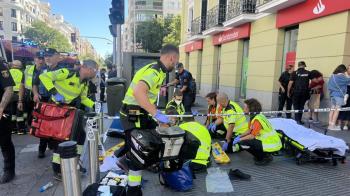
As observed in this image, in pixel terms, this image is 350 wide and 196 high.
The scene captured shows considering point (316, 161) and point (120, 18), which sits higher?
point (120, 18)

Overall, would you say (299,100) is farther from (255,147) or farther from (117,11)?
(117,11)

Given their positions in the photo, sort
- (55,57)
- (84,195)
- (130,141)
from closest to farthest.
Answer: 1. (84,195)
2. (130,141)
3. (55,57)

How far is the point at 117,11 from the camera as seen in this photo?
7.58 m

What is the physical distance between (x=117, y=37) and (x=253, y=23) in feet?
23.2

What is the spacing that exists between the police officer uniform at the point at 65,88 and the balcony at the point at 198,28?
16.1 meters

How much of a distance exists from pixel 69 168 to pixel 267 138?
3.31 meters

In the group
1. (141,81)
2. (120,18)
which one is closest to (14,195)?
(141,81)

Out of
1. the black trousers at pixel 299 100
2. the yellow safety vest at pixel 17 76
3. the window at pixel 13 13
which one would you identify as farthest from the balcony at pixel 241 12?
the window at pixel 13 13

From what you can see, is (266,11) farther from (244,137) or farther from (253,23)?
(244,137)

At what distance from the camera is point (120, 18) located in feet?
24.9

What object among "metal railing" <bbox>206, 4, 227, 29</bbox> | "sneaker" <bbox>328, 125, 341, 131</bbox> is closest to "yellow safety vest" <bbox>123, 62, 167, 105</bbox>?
"sneaker" <bbox>328, 125, 341, 131</bbox>

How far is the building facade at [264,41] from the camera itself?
324 inches

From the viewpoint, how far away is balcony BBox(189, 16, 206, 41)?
1966 cm

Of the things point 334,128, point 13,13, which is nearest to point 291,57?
point 334,128
